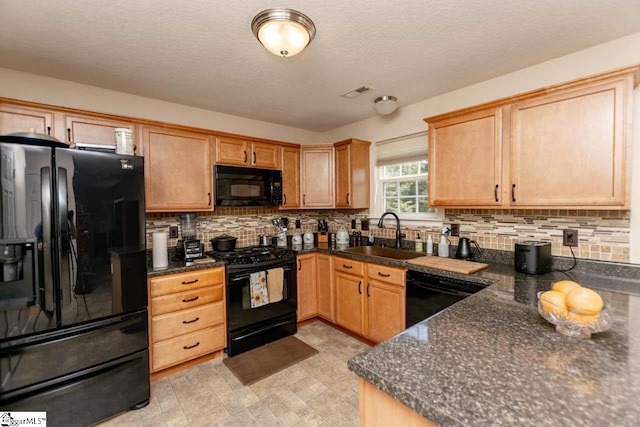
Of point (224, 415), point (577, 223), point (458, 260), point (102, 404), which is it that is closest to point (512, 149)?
point (577, 223)

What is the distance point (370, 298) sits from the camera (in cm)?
263

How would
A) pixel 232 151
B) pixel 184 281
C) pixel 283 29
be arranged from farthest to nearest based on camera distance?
pixel 232 151, pixel 184 281, pixel 283 29

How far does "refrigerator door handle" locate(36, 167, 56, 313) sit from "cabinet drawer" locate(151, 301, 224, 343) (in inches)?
27.3

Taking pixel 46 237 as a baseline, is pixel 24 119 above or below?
above

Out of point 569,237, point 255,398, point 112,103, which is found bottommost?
point 255,398

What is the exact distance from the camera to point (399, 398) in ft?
2.37

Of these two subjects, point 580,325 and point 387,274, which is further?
point 387,274

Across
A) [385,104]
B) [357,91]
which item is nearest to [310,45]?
[357,91]

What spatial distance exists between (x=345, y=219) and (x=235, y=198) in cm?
150

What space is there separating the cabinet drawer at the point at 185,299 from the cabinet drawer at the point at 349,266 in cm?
117

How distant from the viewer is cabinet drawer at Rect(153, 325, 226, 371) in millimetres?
2186

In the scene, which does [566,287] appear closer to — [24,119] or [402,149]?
[402,149]

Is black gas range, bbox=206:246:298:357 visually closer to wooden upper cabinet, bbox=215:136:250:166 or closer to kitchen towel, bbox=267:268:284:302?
kitchen towel, bbox=267:268:284:302

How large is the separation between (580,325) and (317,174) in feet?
9.14
